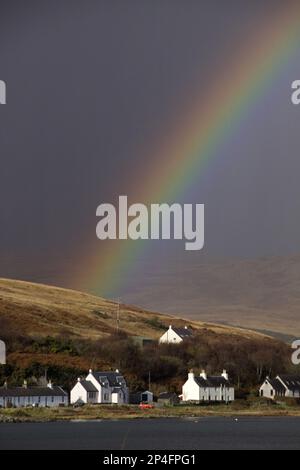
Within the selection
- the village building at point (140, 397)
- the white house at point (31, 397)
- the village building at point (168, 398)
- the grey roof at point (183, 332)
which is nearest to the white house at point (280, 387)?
the village building at point (168, 398)

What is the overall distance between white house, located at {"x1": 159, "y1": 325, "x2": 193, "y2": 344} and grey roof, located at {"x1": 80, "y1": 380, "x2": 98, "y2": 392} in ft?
64.6

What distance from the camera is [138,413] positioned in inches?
2709

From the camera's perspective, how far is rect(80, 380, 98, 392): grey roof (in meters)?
72.1

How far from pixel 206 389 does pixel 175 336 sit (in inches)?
738

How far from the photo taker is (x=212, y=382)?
76.0 meters

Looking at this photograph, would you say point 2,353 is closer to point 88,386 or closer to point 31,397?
point 88,386

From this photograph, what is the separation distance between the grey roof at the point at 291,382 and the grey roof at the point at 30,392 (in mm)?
14098

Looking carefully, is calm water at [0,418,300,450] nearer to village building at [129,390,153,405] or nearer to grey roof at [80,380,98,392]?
grey roof at [80,380,98,392]

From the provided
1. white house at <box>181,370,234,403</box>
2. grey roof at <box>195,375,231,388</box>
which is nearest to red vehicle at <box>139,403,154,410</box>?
white house at <box>181,370,234,403</box>

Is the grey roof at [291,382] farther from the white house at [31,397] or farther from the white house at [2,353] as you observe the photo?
the white house at [2,353]

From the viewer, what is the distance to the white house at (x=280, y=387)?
7775 centimetres
